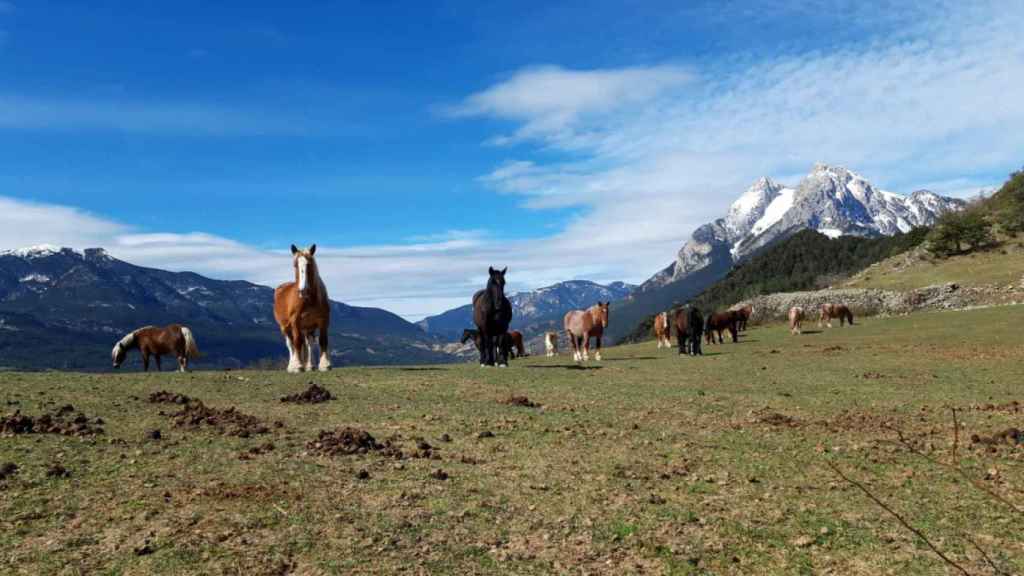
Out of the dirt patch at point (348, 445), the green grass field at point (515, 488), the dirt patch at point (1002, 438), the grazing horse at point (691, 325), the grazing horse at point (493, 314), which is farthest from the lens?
the grazing horse at point (691, 325)

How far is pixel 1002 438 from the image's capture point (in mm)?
9977

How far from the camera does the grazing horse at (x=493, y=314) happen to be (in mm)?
22969

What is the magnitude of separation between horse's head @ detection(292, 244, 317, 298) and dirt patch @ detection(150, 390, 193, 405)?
5.57 metres

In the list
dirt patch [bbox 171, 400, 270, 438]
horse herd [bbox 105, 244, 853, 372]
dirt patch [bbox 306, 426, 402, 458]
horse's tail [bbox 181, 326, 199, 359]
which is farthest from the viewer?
horse's tail [bbox 181, 326, 199, 359]

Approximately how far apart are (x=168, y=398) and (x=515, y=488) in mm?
7634

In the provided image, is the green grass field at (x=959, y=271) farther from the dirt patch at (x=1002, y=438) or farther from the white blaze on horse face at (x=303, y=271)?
the white blaze on horse face at (x=303, y=271)

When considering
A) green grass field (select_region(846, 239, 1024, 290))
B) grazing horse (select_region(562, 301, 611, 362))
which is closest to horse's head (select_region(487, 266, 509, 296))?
grazing horse (select_region(562, 301, 611, 362))

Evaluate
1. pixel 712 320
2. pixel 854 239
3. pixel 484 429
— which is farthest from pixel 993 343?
pixel 854 239

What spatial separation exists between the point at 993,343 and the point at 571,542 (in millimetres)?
27991

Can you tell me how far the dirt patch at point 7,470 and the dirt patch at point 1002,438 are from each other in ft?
40.0

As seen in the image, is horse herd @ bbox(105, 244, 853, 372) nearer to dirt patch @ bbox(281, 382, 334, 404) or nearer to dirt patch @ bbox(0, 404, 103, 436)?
dirt patch @ bbox(281, 382, 334, 404)

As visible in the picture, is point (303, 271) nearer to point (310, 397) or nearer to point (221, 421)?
point (310, 397)

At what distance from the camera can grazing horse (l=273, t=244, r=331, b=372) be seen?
17469 mm

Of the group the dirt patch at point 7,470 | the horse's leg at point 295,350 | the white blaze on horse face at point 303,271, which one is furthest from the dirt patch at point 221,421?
the horse's leg at point 295,350
